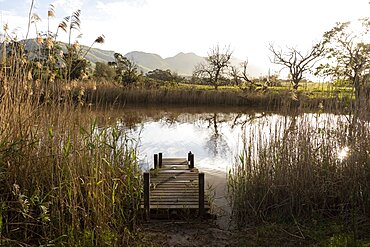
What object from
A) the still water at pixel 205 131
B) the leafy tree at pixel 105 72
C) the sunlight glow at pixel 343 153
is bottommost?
the still water at pixel 205 131

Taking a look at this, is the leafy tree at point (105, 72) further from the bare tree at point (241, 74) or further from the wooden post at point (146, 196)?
the bare tree at point (241, 74)

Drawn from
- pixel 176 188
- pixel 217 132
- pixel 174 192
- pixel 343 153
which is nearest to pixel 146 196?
pixel 174 192

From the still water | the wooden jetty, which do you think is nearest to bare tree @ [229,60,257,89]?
the still water

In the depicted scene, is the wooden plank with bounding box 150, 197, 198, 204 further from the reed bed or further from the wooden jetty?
the reed bed

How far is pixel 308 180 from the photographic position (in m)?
4.34

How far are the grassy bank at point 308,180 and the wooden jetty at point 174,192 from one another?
526mm

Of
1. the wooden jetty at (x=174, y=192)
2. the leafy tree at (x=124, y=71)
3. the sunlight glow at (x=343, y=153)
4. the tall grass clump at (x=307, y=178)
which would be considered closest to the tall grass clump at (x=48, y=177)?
the wooden jetty at (x=174, y=192)

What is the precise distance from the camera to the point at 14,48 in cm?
353

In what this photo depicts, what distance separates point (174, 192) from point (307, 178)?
1.84m

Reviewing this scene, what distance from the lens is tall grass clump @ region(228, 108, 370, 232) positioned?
4.25 metres

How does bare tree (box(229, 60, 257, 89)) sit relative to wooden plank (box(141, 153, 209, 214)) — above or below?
above

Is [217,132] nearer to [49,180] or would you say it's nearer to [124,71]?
[49,180]

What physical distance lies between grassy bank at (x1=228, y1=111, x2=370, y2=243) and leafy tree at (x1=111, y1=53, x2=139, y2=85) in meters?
18.8

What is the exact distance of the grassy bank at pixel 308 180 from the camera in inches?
163
